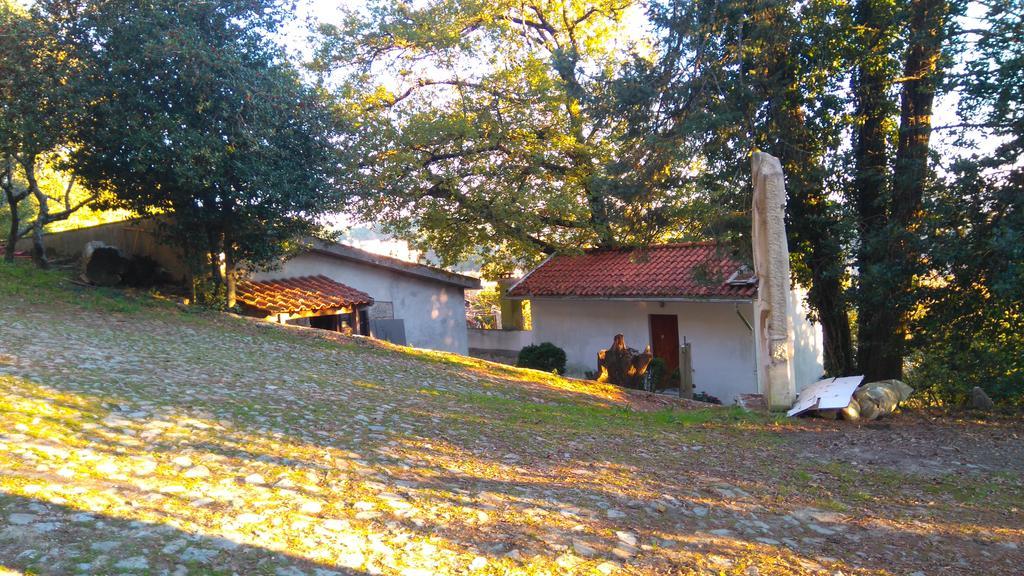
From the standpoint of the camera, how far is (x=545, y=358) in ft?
67.9

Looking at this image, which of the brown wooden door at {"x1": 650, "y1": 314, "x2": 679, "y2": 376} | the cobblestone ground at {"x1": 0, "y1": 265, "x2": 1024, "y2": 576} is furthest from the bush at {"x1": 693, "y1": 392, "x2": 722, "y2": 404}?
the cobblestone ground at {"x1": 0, "y1": 265, "x2": 1024, "y2": 576}

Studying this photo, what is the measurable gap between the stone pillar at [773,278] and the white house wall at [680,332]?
7.40 meters

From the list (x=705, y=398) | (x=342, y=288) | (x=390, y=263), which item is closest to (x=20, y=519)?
(x=342, y=288)

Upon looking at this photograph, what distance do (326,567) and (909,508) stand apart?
4729 mm

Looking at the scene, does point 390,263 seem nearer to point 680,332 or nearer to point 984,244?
point 680,332

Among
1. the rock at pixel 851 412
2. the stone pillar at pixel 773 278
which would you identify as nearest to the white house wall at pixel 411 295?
the stone pillar at pixel 773 278

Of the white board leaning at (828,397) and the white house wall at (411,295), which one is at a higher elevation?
the white house wall at (411,295)

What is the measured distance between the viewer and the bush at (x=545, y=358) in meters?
20.6

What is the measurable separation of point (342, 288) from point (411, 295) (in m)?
2.70

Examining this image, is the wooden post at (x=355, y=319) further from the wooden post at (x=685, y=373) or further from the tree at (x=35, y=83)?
the wooden post at (x=685, y=373)

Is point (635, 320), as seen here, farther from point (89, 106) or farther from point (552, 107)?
point (89, 106)

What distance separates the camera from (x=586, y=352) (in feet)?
71.9

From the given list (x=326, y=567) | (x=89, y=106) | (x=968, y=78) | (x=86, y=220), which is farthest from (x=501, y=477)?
(x=86, y=220)

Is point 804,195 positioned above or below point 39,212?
below
